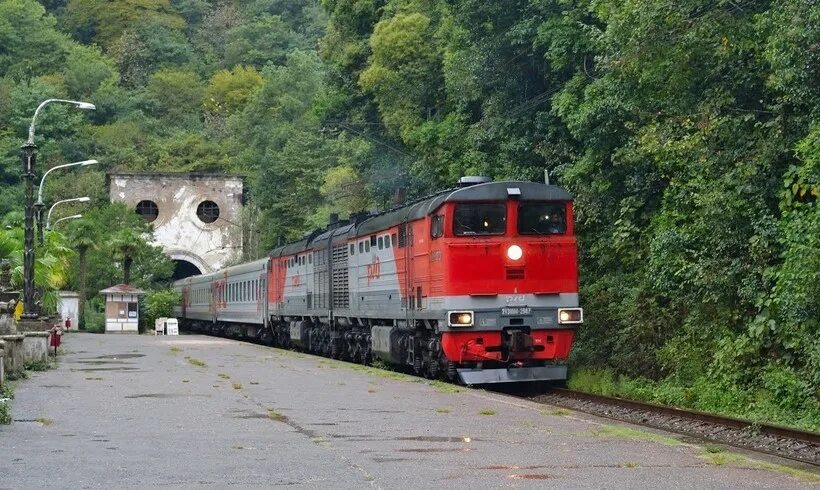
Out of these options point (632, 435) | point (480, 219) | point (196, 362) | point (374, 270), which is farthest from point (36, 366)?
point (632, 435)

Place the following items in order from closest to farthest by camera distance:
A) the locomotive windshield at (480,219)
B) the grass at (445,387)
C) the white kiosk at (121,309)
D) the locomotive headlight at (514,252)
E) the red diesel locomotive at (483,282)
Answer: the grass at (445,387), the red diesel locomotive at (483,282), the locomotive windshield at (480,219), the locomotive headlight at (514,252), the white kiosk at (121,309)

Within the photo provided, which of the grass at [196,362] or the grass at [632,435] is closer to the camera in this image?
the grass at [632,435]

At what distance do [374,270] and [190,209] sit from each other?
5556cm

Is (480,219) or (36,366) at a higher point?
(480,219)

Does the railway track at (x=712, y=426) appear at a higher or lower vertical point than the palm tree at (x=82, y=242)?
lower

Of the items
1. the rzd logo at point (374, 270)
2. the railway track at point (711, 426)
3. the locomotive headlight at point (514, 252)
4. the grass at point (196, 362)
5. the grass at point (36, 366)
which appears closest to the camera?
the railway track at point (711, 426)

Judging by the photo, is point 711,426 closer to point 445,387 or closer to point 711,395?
point 711,395

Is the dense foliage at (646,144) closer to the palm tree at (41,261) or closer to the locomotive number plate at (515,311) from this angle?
the locomotive number plate at (515,311)

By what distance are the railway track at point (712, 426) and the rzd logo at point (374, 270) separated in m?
6.31

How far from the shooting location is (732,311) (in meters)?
21.8

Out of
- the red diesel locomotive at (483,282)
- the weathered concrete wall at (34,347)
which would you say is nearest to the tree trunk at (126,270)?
the weathered concrete wall at (34,347)

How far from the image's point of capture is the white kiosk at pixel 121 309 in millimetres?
60781

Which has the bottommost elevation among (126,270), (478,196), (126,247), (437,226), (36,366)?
(36,366)

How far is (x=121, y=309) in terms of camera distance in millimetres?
61438
